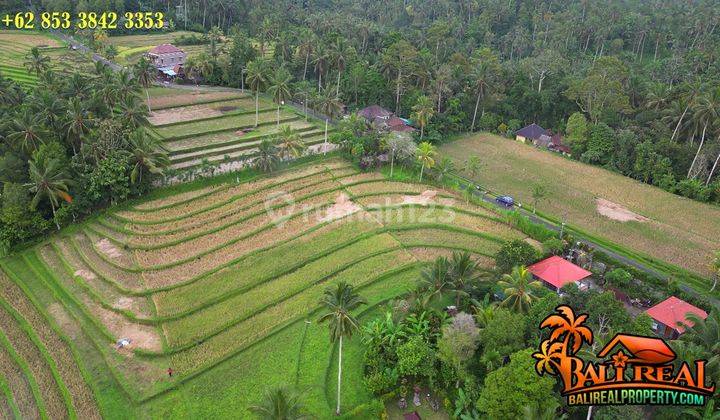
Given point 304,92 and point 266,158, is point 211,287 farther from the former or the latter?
point 304,92

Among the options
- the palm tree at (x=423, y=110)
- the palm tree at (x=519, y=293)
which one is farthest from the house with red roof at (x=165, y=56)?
the palm tree at (x=519, y=293)

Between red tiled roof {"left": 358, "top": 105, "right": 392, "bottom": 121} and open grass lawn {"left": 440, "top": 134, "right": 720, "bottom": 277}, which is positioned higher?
red tiled roof {"left": 358, "top": 105, "right": 392, "bottom": 121}

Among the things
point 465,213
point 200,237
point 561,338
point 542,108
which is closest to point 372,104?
point 542,108

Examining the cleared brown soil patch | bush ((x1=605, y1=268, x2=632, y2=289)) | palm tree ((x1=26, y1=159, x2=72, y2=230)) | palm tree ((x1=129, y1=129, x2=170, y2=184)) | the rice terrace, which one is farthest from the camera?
the cleared brown soil patch

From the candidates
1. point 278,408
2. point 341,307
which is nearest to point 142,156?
point 341,307

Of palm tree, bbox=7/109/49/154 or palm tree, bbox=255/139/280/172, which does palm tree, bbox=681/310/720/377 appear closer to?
palm tree, bbox=255/139/280/172

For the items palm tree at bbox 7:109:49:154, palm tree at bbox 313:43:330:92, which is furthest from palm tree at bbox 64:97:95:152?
palm tree at bbox 313:43:330:92

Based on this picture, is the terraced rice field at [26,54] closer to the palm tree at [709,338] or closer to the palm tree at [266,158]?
the palm tree at [266,158]
